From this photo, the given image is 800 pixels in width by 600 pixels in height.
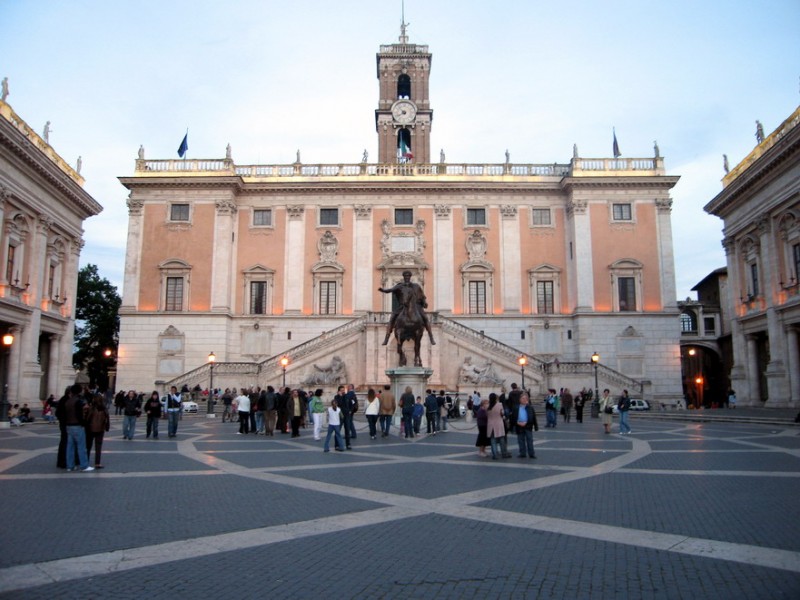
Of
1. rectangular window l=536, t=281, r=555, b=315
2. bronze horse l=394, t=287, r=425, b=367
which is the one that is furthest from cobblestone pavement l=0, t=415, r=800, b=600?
rectangular window l=536, t=281, r=555, b=315

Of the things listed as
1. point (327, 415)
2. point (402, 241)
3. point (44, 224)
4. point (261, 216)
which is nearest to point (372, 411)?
point (327, 415)

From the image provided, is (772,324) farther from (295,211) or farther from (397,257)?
(295,211)

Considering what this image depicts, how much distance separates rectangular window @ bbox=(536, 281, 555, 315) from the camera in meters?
46.3

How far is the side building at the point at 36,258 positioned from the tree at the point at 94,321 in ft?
79.1

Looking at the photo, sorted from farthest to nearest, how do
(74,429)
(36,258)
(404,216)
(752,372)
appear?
(404,216)
(752,372)
(36,258)
(74,429)

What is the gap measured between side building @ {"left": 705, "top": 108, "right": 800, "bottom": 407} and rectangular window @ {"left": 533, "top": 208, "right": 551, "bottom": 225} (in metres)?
10.9

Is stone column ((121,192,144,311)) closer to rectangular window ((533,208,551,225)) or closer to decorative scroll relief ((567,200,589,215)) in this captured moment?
rectangular window ((533,208,551,225))

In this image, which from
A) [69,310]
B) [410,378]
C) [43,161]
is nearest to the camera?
[410,378]

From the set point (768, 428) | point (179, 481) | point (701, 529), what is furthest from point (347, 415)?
point (768, 428)

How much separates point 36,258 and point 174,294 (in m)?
10.6

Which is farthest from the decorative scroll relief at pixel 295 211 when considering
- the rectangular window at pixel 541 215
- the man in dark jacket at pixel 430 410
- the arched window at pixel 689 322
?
the arched window at pixel 689 322

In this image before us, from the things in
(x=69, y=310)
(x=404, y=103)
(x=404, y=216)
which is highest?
(x=404, y=103)

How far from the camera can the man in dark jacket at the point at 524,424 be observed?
14469mm

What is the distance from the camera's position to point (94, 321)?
6419 centimetres
